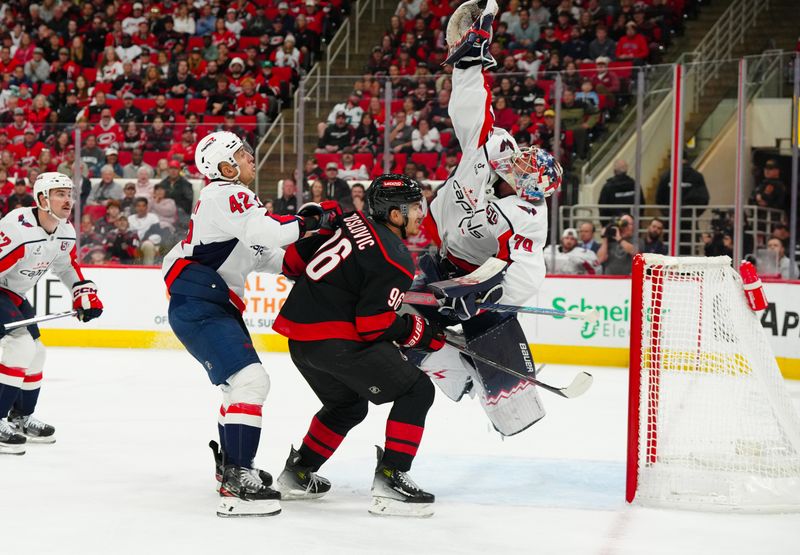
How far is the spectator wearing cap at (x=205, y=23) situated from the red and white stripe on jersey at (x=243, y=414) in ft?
33.2

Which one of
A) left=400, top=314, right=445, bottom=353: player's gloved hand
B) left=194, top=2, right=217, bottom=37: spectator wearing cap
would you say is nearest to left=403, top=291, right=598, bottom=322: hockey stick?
left=400, top=314, right=445, bottom=353: player's gloved hand

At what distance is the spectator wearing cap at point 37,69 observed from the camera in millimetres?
12844

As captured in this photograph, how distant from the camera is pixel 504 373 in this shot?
4.17 metres

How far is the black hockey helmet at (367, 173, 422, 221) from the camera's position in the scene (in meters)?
3.60

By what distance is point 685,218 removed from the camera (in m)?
7.81

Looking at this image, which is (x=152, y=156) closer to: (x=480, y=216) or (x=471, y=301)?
(x=480, y=216)

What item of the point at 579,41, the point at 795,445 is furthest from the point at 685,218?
the point at 795,445

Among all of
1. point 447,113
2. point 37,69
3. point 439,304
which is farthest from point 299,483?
point 37,69

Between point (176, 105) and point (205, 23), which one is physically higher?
point (205, 23)

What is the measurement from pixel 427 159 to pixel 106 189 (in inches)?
107

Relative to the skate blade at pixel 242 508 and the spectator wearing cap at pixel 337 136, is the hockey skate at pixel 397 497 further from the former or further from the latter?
the spectator wearing cap at pixel 337 136

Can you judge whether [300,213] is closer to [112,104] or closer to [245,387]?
[245,387]

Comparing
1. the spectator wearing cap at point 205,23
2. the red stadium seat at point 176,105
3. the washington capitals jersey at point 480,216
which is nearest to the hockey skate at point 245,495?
the washington capitals jersey at point 480,216

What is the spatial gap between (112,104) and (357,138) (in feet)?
14.9
